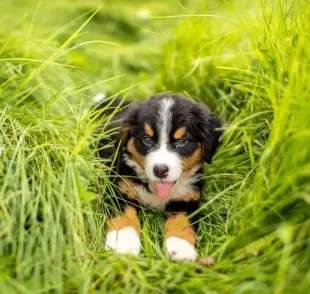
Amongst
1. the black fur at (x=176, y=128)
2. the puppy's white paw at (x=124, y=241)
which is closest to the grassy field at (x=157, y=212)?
the puppy's white paw at (x=124, y=241)

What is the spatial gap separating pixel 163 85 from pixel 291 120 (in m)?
2.60

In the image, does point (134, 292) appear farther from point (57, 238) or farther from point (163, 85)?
point (163, 85)

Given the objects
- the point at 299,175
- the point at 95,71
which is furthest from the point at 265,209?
the point at 95,71

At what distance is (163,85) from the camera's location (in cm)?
639

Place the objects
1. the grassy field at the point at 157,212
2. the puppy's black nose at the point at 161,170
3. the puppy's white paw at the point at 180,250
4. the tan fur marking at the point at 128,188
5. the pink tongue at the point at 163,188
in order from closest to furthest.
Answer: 1. the grassy field at the point at 157,212
2. the puppy's white paw at the point at 180,250
3. the puppy's black nose at the point at 161,170
4. the pink tongue at the point at 163,188
5. the tan fur marking at the point at 128,188

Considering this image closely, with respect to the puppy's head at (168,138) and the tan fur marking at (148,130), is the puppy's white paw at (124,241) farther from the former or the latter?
the tan fur marking at (148,130)

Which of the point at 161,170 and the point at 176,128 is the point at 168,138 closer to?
the point at 176,128

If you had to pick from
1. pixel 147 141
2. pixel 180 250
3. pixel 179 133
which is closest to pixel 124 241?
pixel 180 250

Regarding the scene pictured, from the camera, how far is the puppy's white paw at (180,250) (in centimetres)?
427

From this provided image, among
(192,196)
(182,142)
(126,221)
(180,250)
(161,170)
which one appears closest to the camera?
(180,250)

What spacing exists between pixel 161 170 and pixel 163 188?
22cm

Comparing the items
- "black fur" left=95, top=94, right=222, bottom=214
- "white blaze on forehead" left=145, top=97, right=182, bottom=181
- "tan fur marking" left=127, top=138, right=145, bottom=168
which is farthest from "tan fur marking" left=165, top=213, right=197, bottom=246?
"tan fur marking" left=127, top=138, right=145, bottom=168

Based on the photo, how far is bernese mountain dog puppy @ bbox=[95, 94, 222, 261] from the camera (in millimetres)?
4578

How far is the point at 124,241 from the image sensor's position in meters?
4.40
